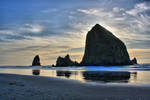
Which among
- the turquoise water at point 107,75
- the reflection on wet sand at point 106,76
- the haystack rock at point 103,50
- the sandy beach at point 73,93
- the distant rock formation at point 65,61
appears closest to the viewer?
the sandy beach at point 73,93

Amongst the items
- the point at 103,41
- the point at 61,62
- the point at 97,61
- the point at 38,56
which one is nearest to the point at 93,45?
the point at 103,41

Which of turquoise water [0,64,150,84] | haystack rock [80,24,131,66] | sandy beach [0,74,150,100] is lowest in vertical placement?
turquoise water [0,64,150,84]

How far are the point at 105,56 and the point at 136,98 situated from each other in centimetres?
8201

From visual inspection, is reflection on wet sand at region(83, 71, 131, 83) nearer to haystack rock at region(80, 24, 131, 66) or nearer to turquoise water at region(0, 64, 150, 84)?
turquoise water at region(0, 64, 150, 84)

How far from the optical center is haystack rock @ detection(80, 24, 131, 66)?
8869 cm

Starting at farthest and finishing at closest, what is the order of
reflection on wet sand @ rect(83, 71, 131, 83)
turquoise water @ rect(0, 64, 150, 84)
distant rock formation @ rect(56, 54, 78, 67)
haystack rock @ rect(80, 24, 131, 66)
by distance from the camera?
distant rock formation @ rect(56, 54, 78, 67), haystack rock @ rect(80, 24, 131, 66), reflection on wet sand @ rect(83, 71, 131, 83), turquoise water @ rect(0, 64, 150, 84)

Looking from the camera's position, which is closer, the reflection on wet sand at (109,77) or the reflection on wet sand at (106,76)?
the reflection on wet sand at (109,77)

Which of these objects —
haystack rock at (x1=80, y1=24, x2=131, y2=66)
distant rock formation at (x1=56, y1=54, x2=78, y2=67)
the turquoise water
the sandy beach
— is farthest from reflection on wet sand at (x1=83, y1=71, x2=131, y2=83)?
distant rock formation at (x1=56, y1=54, x2=78, y2=67)

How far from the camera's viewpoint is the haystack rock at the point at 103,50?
291 ft

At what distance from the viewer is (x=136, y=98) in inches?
358

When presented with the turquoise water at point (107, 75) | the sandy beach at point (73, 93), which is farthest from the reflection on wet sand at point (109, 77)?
the sandy beach at point (73, 93)

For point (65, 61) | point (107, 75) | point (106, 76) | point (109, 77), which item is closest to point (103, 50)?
point (65, 61)

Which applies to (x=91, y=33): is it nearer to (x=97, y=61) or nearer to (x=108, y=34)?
(x=108, y=34)

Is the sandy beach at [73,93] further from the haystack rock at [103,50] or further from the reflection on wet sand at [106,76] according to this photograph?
the haystack rock at [103,50]
